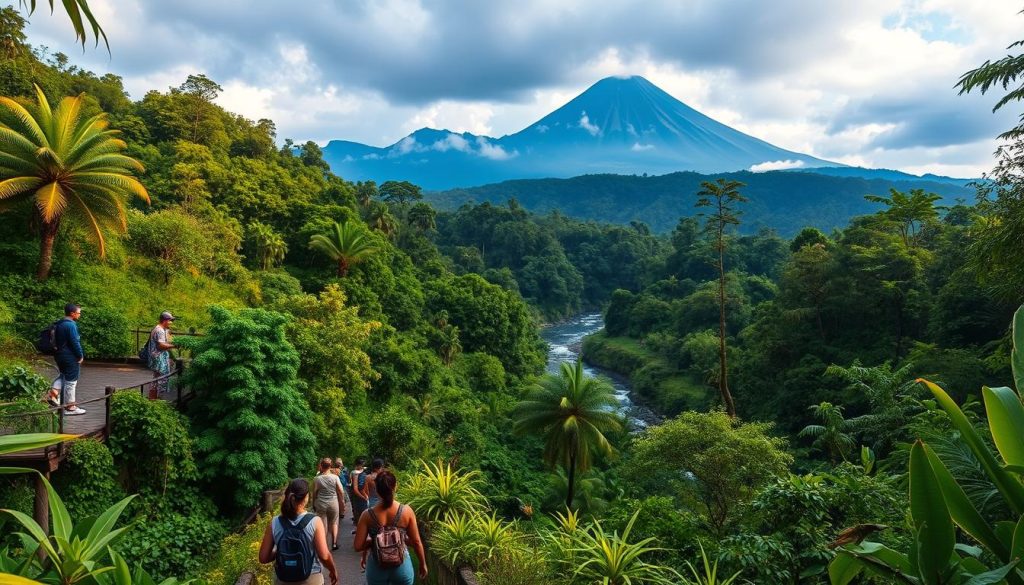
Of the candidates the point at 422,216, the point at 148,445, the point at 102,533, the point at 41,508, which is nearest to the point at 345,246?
the point at 148,445

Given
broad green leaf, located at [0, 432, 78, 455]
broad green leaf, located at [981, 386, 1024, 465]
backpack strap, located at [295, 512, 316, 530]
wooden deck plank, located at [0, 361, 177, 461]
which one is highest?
broad green leaf, located at [981, 386, 1024, 465]

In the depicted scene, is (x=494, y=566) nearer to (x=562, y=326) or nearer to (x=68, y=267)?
(x=68, y=267)

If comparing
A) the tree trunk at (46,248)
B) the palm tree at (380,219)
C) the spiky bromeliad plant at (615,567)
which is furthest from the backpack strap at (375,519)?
the palm tree at (380,219)

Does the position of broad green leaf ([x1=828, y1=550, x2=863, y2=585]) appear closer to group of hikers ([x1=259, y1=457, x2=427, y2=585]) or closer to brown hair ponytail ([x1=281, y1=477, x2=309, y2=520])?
group of hikers ([x1=259, y1=457, x2=427, y2=585])

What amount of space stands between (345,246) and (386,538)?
2613cm

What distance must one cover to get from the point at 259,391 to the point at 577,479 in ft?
50.2

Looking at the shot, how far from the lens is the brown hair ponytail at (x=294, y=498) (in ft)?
13.5

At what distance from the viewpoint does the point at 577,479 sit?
75.1 ft

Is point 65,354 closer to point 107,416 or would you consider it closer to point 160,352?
point 107,416

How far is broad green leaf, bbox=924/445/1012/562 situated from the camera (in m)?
2.14

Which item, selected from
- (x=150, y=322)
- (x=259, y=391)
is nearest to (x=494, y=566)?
(x=259, y=391)

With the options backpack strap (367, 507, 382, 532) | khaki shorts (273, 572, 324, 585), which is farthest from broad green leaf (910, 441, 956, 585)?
khaki shorts (273, 572, 324, 585)

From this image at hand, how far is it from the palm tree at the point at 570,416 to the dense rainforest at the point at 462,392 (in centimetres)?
9

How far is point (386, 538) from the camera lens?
14.1ft
